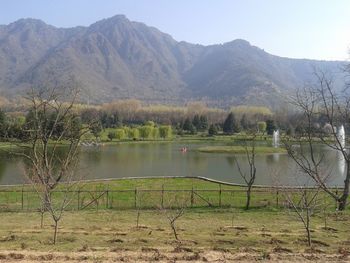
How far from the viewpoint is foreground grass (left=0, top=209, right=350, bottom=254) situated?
55.0ft

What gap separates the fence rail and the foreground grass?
2.46 meters

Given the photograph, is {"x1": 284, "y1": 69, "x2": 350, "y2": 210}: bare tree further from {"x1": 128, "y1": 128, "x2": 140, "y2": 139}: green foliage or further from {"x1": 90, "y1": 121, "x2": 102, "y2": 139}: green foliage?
{"x1": 128, "y1": 128, "x2": 140, "y2": 139}: green foliage

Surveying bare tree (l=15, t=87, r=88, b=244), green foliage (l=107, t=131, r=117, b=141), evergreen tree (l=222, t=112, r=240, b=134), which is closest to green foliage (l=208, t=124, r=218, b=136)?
evergreen tree (l=222, t=112, r=240, b=134)

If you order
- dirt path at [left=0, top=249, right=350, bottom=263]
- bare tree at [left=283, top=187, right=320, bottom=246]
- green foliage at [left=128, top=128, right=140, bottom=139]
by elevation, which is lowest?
dirt path at [left=0, top=249, right=350, bottom=263]

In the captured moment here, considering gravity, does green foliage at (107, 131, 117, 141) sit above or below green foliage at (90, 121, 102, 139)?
below

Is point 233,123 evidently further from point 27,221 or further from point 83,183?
point 27,221

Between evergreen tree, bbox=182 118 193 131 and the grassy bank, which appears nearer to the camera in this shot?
the grassy bank

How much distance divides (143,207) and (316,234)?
12.2 m

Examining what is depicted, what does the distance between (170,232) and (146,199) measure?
11.7 meters

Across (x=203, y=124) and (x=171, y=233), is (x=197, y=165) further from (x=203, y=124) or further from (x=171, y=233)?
(x=203, y=124)

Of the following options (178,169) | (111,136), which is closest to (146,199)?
(178,169)

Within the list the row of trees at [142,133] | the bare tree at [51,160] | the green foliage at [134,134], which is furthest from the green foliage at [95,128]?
the green foliage at [134,134]

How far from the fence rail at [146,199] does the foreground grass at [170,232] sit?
2.46m

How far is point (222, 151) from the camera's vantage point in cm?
8231
